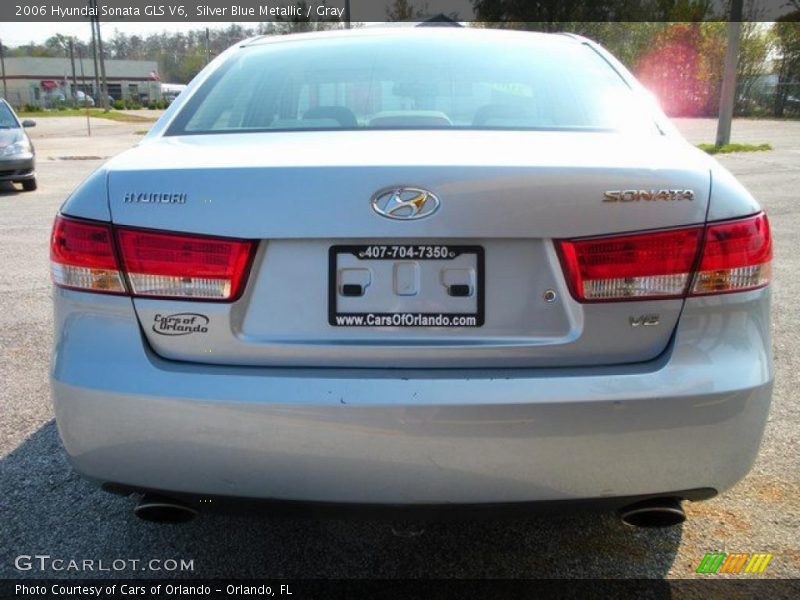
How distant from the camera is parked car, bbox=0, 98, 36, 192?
Result: 39.9ft

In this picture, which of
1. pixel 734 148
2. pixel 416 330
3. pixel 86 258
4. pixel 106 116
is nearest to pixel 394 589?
pixel 416 330

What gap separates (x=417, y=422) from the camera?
172 centimetres

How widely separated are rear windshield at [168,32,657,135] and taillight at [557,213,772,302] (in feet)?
1.97

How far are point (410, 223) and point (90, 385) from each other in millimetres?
889

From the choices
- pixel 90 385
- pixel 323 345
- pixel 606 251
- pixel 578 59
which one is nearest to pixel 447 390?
pixel 323 345

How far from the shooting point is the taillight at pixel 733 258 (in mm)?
1829

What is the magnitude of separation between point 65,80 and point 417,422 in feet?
338

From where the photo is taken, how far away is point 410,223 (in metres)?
1.74

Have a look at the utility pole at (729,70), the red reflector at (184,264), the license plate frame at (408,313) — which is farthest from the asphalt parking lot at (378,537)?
the utility pole at (729,70)

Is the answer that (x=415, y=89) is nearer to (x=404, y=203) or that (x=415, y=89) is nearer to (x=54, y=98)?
(x=404, y=203)

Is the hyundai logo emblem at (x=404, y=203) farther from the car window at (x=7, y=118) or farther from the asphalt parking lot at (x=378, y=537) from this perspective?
the car window at (x=7, y=118)

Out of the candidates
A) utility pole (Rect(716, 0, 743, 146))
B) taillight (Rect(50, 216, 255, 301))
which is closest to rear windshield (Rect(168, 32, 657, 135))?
taillight (Rect(50, 216, 255, 301))

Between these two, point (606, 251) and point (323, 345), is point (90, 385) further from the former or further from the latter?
point (606, 251)

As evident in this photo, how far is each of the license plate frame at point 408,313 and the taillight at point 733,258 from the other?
1.77 feet
